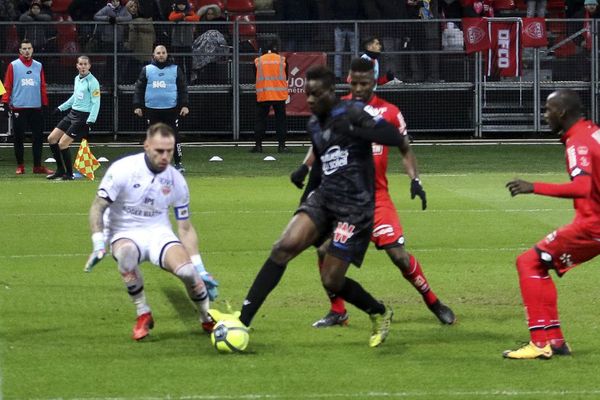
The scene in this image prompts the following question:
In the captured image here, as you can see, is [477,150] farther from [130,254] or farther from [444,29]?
[130,254]

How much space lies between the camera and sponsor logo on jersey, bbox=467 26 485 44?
1169 inches

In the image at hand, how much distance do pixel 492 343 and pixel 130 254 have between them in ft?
9.82

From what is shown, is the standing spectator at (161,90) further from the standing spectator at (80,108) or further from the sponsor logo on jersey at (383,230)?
the sponsor logo on jersey at (383,230)

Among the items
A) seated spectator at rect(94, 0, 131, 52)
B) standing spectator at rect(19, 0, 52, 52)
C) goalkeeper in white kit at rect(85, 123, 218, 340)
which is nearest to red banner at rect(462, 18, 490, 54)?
seated spectator at rect(94, 0, 131, 52)

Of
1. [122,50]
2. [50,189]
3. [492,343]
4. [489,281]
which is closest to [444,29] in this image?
[122,50]

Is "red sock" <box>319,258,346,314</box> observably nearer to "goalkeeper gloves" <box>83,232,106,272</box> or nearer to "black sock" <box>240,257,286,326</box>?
"black sock" <box>240,257,286,326</box>

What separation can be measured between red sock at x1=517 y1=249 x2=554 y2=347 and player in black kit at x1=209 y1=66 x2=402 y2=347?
127 cm

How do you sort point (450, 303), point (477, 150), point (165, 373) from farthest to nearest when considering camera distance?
point (477, 150)
point (450, 303)
point (165, 373)

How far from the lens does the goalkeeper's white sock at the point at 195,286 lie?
10.4 metres

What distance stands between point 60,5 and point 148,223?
22.1 m

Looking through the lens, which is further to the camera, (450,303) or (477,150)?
(477,150)

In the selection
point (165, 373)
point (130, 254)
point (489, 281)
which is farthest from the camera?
point (489, 281)

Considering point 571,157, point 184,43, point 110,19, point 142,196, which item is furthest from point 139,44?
→ point 571,157

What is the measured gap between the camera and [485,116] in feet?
101
